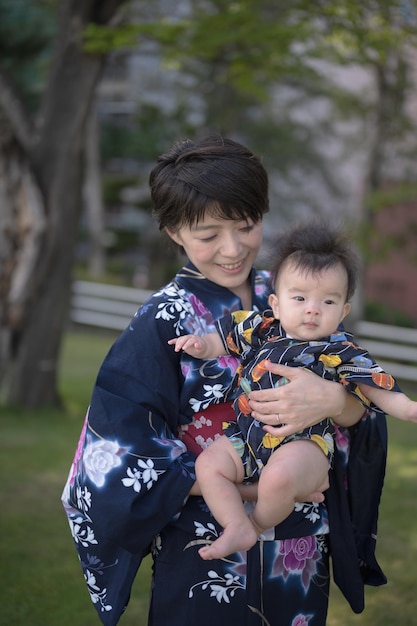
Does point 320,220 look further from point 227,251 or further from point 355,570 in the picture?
point 355,570

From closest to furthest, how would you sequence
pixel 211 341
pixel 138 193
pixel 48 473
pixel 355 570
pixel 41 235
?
pixel 211 341, pixel 355 570, pixel 48 473, pixel 41 235, pixel 138 193

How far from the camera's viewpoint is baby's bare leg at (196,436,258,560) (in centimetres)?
188

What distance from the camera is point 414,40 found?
752cm

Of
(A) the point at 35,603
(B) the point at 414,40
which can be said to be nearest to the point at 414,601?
(A) the point at 35,603

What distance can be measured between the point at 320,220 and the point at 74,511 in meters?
0.98

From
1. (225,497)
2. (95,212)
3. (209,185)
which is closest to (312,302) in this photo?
(209,185)

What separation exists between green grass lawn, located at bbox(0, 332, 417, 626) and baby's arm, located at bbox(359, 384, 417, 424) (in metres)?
1.92

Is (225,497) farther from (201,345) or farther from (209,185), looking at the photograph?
(209,185)

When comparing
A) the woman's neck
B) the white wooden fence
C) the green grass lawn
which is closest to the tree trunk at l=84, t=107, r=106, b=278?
the white wooden fence

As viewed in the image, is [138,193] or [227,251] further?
[138,193]

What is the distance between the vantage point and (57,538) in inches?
179

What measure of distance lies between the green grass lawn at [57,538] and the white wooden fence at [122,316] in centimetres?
329

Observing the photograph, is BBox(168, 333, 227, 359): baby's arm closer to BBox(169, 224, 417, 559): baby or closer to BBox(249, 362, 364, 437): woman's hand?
BBox(169, 224, 417, 559): baby

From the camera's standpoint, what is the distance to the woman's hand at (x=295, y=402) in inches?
76.4
